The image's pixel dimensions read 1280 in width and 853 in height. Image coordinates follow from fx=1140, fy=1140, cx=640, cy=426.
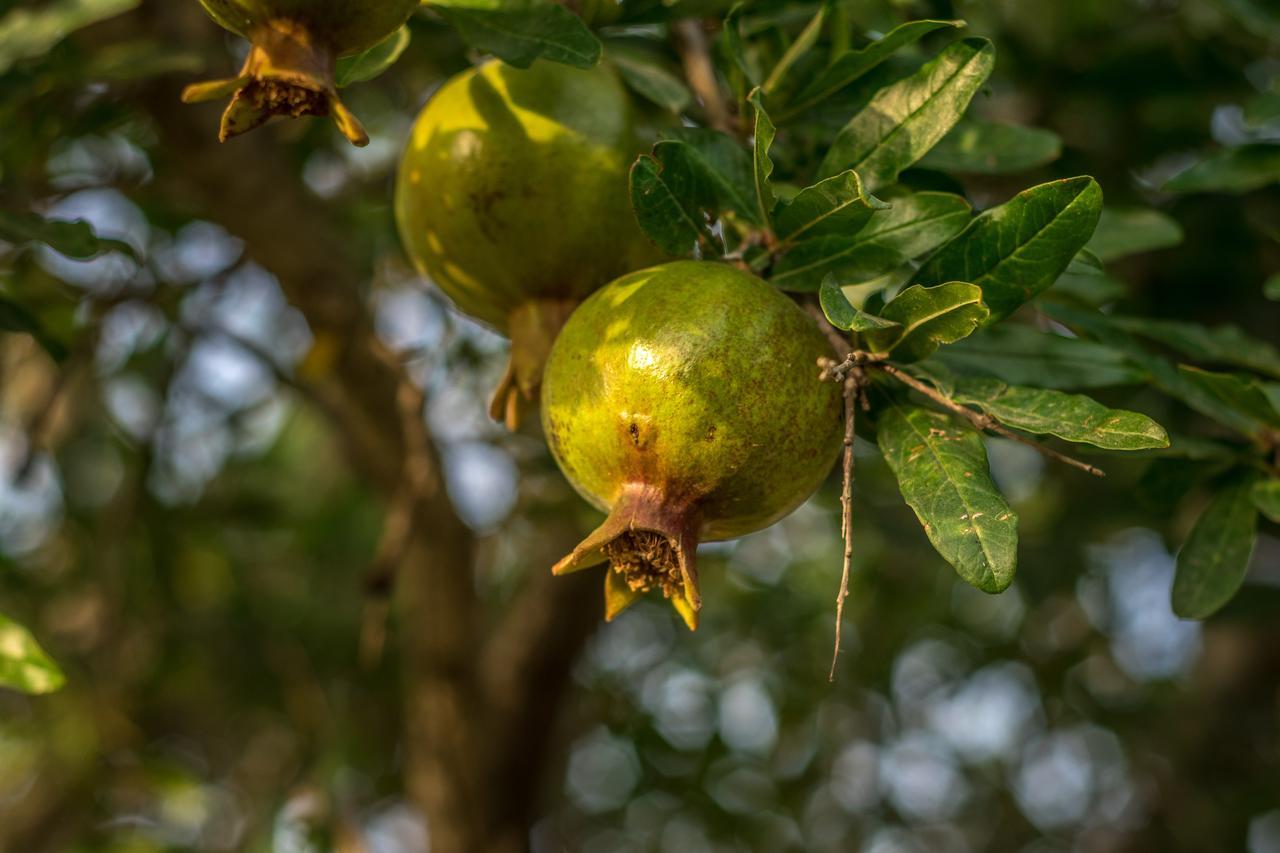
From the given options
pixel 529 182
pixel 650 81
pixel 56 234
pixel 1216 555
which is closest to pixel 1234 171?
pixel 1216 555

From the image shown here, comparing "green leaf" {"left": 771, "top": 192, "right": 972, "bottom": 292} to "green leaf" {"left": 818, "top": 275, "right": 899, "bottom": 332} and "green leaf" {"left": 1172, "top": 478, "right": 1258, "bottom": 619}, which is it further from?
"green leaf" {"left": 1172, "top": 478, "right": 1258, "bottom": 619}

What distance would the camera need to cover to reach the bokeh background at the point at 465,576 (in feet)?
6.92

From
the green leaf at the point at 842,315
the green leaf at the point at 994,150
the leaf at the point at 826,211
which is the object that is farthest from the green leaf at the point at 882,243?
the green leaf at the point at 994,150

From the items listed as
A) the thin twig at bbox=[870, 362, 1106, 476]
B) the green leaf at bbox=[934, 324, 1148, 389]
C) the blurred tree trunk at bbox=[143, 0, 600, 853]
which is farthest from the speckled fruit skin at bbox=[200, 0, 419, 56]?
the blurred tree trunk at bbox=[143, 0, 600, 853]

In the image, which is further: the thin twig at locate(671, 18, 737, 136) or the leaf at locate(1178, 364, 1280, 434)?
the thin twig at locate(671, 18, 737, 136)

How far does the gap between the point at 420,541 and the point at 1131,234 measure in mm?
1528

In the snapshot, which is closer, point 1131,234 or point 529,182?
point 529,182

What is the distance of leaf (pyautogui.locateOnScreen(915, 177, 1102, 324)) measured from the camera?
983 mm

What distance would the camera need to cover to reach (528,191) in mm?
1120

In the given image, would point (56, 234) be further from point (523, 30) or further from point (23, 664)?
point (523, 30)

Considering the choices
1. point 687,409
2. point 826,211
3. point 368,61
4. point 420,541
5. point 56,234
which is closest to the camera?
point 687,409

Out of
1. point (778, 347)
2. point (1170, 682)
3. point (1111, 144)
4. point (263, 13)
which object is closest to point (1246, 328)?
point (1111, 144)

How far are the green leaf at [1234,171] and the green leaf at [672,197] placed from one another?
0.68 meters

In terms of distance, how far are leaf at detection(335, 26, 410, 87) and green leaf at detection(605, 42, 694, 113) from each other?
23cm
